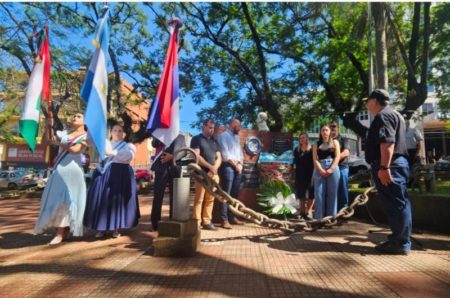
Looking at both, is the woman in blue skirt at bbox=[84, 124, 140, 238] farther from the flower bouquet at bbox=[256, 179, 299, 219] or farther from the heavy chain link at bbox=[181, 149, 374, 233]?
the flower bouquet at bbox=[256, 179, 299, 219]

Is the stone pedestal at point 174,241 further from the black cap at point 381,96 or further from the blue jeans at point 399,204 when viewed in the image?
the black cap at point 381,96

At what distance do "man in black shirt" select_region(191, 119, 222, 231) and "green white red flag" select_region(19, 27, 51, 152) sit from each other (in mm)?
2391

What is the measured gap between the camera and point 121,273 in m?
3.54

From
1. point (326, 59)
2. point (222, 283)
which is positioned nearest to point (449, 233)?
point (222, 283)

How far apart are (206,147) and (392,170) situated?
2.87 metres

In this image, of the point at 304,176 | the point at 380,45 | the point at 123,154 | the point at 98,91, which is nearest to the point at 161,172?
the point at 123,154

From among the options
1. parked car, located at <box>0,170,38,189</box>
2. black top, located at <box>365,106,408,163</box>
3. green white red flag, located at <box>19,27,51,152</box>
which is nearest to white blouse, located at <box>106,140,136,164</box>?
green white red flag, located at <box>19,27,51,152</box>

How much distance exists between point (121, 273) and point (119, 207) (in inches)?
73.6

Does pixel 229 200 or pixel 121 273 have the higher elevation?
pixel 229 200

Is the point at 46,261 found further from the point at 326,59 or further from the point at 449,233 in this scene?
the point at 326,59

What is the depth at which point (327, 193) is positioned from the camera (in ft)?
19.0

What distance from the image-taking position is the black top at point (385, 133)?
4.07 metres

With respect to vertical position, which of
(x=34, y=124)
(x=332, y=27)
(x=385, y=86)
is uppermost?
(x=332, y=27)

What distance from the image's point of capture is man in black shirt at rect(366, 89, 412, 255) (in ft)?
13.2
